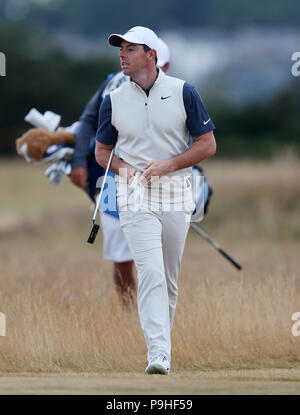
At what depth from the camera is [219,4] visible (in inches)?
4803

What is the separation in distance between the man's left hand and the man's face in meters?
0.64


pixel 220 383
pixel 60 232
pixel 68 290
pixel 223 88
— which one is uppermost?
pixel 220 383

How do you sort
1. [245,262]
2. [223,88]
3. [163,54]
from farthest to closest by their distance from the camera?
[223,88]
[245,262]
[163,54]

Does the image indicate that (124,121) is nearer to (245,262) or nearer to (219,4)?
(245,262)

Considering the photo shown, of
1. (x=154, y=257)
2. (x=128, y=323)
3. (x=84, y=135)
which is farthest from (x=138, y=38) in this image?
(x=128, y=323)

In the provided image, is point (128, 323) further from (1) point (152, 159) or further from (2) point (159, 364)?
(1) point (152, 159)

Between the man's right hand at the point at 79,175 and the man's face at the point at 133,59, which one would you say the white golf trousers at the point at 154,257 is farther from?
the man's right hand at the point at 79,175

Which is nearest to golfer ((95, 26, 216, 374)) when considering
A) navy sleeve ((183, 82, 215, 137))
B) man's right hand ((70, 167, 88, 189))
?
navy sleeve ((183, 82, 215, 137))

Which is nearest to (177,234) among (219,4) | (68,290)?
(68,290)

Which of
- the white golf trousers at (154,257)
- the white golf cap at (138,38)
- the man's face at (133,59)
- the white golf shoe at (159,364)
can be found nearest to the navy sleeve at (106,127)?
the man's face at (133,59)

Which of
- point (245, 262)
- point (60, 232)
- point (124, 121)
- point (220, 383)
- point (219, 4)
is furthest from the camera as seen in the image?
point (219, 4)

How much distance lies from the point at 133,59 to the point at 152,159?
0.69m

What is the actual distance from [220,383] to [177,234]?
1.17 meters

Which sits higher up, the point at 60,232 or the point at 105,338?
the point at 105,338
